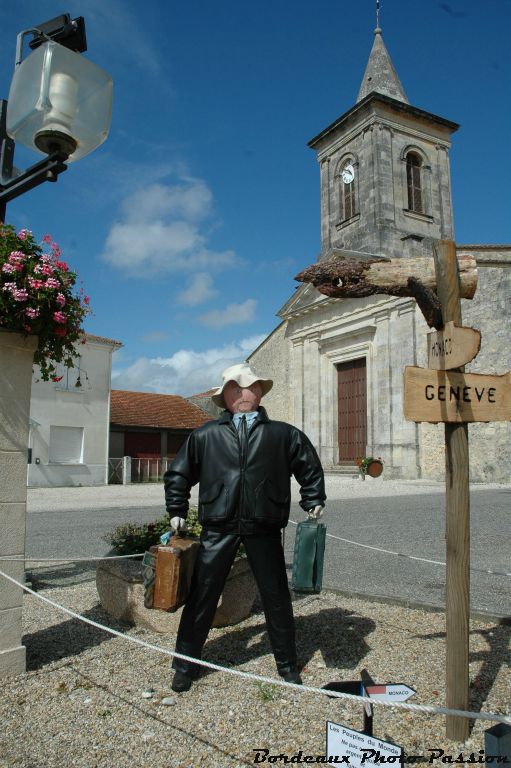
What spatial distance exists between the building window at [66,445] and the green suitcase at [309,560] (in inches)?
847

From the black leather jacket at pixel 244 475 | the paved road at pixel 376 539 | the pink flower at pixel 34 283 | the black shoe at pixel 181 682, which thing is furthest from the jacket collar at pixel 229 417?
the paved road at pixel 376 539

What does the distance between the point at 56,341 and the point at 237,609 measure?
2397 millimetres

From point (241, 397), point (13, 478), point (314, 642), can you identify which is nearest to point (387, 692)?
point (314, 642)

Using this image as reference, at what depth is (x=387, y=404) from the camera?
77.3ft

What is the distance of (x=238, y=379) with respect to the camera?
372 cm

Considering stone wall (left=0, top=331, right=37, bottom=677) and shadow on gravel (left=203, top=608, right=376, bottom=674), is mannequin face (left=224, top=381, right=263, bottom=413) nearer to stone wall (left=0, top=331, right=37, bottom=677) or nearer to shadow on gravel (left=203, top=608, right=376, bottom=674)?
stone wall (left=0, top=331, right=37, bottom=677)

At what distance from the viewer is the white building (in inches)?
907

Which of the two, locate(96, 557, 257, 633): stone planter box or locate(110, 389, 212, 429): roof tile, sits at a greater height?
locate(110, 389, 212, 429): roof tile

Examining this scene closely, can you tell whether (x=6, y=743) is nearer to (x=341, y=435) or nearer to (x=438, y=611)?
(x=438, y=611)

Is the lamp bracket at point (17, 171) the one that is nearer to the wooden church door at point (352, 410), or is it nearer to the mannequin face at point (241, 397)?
the mannequin face at point (241, 397)

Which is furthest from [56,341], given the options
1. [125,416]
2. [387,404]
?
[125,416]

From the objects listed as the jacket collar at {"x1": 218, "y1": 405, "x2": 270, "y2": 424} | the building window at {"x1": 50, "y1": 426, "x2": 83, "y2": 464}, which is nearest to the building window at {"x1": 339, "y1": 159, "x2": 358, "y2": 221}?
the building window at {"x1": 50, "y1": 426, "x2": 83, "y2": 464}

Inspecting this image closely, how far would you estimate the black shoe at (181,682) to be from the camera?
329cm

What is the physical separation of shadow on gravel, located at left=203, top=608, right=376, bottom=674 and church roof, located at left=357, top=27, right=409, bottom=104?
2729 centimetres
